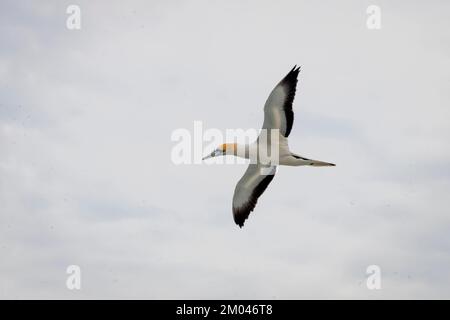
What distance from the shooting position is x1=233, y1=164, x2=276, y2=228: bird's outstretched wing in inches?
836

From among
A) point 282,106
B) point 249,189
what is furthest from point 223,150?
point 282,106

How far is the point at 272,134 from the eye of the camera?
1966cm

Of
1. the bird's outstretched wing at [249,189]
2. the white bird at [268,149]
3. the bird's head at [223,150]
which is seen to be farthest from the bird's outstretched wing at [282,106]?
the bird's outstretched wing at [249,189]

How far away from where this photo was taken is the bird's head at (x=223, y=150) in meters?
20.3

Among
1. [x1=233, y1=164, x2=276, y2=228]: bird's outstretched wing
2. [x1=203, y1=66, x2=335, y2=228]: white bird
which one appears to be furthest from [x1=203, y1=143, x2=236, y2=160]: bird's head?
[x1=233, y1=164, x2=276, y2=228]: bird's outstretched wing

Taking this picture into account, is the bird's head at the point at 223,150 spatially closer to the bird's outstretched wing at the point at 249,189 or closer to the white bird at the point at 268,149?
the white bird at the point at 268,149

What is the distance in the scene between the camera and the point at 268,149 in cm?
2003

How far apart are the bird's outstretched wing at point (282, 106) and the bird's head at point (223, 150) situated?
1362mm

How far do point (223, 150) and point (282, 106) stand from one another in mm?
2594

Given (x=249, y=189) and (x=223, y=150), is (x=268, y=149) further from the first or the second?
(x=249, y=189)

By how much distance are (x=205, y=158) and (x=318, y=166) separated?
3653 millimetres
